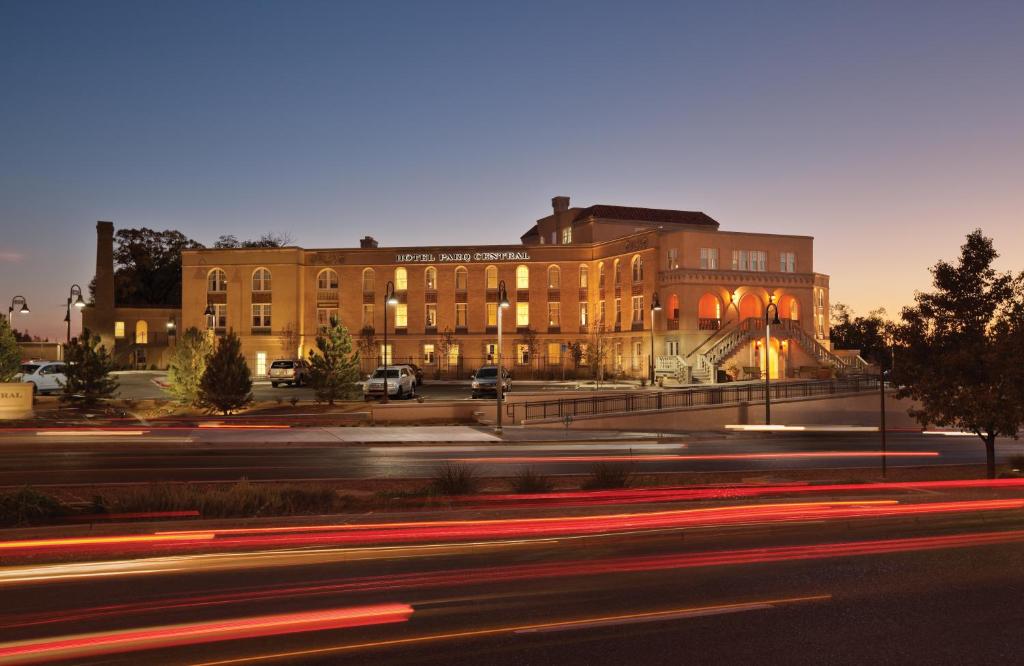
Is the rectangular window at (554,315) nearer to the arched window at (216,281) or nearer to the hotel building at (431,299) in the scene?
the hotel building at (431,299)

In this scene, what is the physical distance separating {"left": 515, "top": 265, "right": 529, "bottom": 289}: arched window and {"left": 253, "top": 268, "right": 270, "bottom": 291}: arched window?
67.3ft

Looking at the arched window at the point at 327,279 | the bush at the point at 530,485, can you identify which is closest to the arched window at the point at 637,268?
the arched window at the point at 327,279

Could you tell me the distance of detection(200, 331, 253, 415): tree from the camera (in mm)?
37312

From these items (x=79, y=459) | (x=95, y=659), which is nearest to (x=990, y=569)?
(x=95, y=659)

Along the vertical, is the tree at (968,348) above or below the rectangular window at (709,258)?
below

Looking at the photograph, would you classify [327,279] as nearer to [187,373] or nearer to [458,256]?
[458,256]

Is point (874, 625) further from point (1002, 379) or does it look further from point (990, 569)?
point (1002, 379)

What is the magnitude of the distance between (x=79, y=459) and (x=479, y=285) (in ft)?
159

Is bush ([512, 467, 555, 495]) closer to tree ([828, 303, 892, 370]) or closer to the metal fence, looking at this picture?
the metal fence

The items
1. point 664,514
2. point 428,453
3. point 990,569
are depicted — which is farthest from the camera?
point 428,453

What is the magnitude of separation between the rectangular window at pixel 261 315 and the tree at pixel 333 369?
31919 millimetres

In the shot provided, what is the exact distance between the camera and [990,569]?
10.7 m

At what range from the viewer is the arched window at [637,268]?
62531mm

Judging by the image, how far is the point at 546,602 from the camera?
900 centimetres
